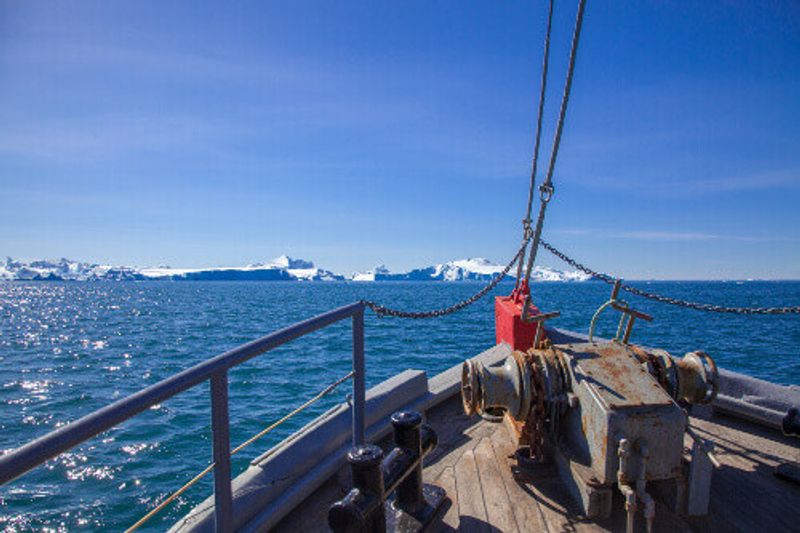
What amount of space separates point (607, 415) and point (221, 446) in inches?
77.3

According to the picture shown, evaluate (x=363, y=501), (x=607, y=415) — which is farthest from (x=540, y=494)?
(x=363, y=501)

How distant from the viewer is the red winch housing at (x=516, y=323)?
4934 millimetres

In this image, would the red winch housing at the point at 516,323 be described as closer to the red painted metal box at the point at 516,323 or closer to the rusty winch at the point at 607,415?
the red painted metal box at the point at 516,323

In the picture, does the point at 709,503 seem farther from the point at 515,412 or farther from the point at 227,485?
the point at 227,485

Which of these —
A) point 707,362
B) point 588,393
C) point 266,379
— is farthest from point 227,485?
point 266,379

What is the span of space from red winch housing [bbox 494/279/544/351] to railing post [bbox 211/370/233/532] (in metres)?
3.14

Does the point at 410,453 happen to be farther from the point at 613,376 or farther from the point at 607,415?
the point at 613,376

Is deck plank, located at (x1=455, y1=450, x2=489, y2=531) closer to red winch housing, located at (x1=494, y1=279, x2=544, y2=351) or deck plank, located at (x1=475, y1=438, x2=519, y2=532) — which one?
deck plank, located at (x1=475, y1=438, x2=519, y2=532)

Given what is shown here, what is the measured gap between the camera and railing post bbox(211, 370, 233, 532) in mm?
2092

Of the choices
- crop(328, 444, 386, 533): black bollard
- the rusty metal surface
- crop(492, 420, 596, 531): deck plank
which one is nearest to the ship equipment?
crop(328, 444, 386, 533): black bollard

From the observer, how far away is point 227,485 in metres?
2.20

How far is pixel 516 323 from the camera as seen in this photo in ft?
16.3

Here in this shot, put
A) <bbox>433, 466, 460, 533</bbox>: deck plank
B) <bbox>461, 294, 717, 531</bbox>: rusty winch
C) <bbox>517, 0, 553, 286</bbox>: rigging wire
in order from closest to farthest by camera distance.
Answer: <bbox>461, 294, 717, 531</bbox>: rusty winch
<bbox>433, 466, 460, 533</bbox>: deck plank
<bbox>517, 0, 553, 286</bbox>: rigging wire

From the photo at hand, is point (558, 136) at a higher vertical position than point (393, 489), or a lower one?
higher
